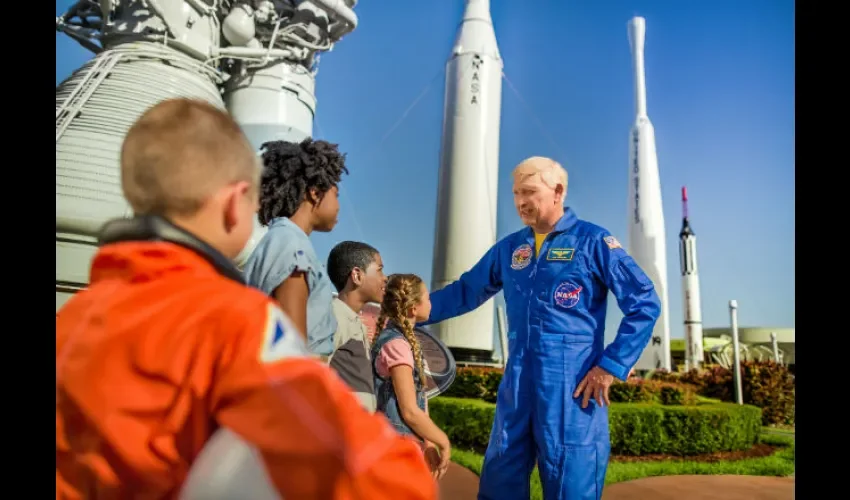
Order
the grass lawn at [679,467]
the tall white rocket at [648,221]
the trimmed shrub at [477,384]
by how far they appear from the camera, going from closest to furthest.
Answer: the grass lawn at [679,467] → the trimmed shrub at [477,384] → the tall white rocket at [648,221]

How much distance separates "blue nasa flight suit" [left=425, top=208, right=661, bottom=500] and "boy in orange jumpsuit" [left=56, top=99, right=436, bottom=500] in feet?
6.22

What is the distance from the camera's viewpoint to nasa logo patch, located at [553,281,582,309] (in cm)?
275

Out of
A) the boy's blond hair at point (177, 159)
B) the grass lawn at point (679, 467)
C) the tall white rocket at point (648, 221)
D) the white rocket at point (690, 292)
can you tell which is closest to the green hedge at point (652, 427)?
the grass lawn at point (679, 467)

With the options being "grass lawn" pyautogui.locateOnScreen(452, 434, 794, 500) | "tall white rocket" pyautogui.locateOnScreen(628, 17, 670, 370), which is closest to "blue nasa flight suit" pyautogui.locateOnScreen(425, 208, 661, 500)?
"grass lawn" pyautogui.locateOnScreen(452, 434, 794, 500)

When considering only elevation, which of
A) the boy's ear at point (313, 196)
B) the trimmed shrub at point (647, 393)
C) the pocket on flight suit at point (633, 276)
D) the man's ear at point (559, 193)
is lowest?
the trimmed shrub at point (647, 393)

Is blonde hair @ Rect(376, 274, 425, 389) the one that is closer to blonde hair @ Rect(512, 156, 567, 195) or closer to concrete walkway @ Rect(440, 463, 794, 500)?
blonde hair @ Rect(512, 156, 567, 195)

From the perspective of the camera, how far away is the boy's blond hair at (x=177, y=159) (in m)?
0.97

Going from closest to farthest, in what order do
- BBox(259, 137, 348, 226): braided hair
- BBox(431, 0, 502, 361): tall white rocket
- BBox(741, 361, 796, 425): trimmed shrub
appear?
BBox(259, 137, 348, 226): braided hair, BBox(741, 361, 796, 425): trimmed shrub, BBox(431, 0, 502, 361): tall white rocket

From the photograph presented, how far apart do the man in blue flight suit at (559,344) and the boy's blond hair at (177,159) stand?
196 cm

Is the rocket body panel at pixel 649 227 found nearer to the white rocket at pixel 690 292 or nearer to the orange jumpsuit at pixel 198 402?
the white rocket at pixel 690 292

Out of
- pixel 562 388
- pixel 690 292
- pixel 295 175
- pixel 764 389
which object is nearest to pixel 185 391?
pixel 295 175

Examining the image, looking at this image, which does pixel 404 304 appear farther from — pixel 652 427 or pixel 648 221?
pixel 648 221

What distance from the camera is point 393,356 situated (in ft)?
8.02
